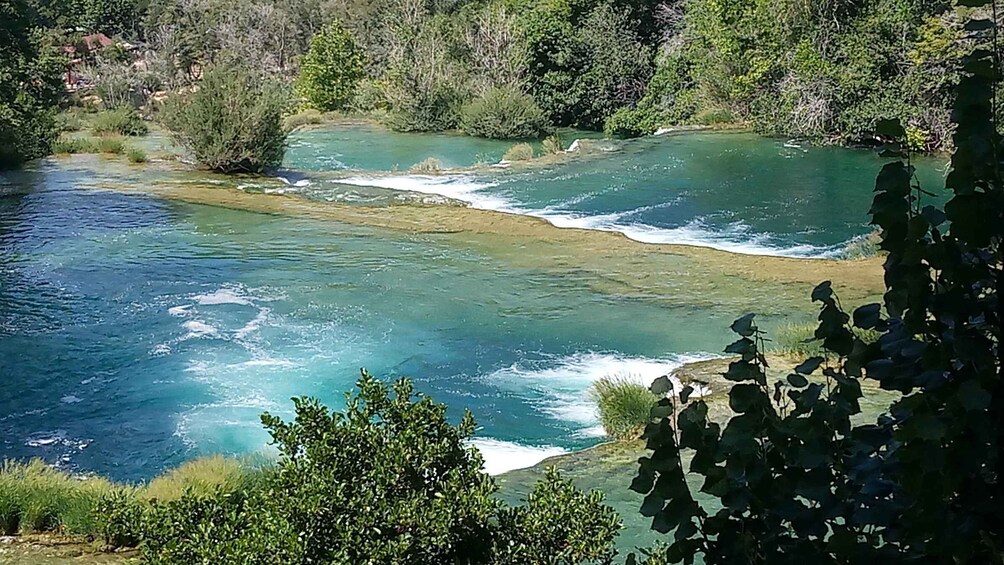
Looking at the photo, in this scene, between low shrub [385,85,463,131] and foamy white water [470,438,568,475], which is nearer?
foamy white water [470,438,568,475]

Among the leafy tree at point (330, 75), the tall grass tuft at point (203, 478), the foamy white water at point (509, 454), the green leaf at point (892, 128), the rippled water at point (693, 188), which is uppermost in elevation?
the green leaf at point (892, 128)

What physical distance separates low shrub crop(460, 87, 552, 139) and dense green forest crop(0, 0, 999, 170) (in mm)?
47

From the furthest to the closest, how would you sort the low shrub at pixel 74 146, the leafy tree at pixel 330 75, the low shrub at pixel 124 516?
1. the leafy tree at pixel 330 75
2. the low shrub at pixel 74 146
3. the low shrub at pixel 124 516

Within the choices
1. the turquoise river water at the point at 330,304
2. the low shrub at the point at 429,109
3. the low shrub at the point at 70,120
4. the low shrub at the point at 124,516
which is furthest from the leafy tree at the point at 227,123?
the low shrub at the point at 124,516

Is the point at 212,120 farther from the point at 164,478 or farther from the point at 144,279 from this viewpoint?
the point at 164,478

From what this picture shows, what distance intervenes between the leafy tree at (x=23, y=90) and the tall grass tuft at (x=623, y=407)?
51.9 feet

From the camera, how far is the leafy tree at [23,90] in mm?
20062

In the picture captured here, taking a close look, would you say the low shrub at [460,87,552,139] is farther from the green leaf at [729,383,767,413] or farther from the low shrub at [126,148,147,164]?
the green leaf at [729,383,767,413]

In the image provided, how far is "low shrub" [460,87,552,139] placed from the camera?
87.1 feet

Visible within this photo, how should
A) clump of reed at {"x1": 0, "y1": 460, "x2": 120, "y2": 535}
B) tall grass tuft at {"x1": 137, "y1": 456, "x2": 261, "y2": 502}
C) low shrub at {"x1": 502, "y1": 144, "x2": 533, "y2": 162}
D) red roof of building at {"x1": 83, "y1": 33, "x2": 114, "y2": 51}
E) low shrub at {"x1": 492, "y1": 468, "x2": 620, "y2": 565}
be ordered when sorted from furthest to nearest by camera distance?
red roof of building at {"x1": 83, "y1": 33, "x2": 114, "y2": 51}, low shrub at {"x1": 502, "y1": 144, "x2": 533, "y2": 162}, tall grass tuft at {"x1": 137, "y1": 456, "x2": 261, "y2": 502}, clump of reed at {"x1": 0, "y1": 460, "x2": 120, "y2": 535}, low shrub at {"x1": 492, "y1": 468, "x2": 620, "y2": 565}

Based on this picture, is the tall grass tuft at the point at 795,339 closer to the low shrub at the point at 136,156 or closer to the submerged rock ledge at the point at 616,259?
the submerged rock ledge at the point at 616,259

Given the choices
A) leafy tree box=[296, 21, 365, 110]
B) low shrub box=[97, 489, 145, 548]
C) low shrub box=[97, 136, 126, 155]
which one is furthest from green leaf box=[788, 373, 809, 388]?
leafy tree box=[296, 21, 365, 110]

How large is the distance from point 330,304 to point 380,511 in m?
8.39

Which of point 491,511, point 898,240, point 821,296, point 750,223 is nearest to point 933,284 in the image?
point 898,240
